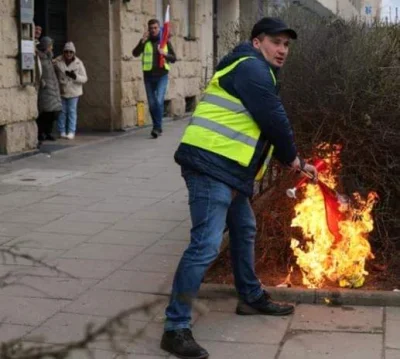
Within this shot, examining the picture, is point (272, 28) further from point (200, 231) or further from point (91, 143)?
point (91, 143)

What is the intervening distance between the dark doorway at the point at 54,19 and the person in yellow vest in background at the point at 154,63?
161cm

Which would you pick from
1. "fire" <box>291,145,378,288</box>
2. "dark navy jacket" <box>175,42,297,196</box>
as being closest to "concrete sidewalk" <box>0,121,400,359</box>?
"fire" <box>291,145,378,288</box>

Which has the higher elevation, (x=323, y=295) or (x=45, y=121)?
(x=45, y=121)

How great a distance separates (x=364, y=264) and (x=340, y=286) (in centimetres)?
24

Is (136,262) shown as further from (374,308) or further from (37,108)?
(37,108)

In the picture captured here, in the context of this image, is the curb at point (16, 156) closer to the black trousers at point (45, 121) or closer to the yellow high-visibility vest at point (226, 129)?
the black trousers at point (45, 121)

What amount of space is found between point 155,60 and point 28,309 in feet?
28.9

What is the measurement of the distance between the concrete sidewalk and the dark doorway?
3.84 m

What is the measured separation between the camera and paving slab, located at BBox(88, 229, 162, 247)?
20.8ft

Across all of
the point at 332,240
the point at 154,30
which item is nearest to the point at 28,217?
the point at 332,240

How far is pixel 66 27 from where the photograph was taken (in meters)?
14.0

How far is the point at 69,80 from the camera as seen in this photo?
41.7 ft

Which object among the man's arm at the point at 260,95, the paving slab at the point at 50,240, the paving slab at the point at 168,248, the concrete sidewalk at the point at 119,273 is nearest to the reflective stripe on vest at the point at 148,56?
the concrete sidewalk at the point at 119,273

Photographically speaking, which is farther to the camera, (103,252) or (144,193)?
(144,193)
